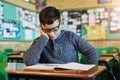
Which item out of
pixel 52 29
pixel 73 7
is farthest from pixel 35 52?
pixel 73 7

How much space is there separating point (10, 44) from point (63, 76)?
12.8 ft

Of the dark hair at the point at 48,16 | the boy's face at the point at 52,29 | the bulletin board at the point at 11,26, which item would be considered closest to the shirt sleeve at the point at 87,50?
the boy's face at the point at 52,29

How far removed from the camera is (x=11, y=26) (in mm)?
4988

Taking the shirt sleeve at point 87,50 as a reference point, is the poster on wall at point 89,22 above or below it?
above

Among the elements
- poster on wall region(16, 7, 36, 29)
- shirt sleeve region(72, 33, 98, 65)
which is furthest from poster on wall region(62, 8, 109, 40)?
shirt sleeve region(72, 33, 98, 65)

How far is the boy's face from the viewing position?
1.80 metres

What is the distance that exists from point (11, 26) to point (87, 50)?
3438 millimetres

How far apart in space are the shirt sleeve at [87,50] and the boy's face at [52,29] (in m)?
0.20

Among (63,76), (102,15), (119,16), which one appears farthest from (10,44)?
(63,76)

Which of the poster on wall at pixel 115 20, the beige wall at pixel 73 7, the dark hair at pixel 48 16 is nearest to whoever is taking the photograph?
the dark hair at pixel 48 16

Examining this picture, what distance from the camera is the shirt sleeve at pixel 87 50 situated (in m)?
1.85

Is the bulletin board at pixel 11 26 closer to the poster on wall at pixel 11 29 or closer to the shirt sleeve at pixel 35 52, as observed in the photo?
the poster on wall at pixel 11 29

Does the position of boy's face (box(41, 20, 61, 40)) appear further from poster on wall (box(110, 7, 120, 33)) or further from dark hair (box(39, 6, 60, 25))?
poster on wall (box(110, 7, 120, 33))

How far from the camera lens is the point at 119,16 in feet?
17.4
